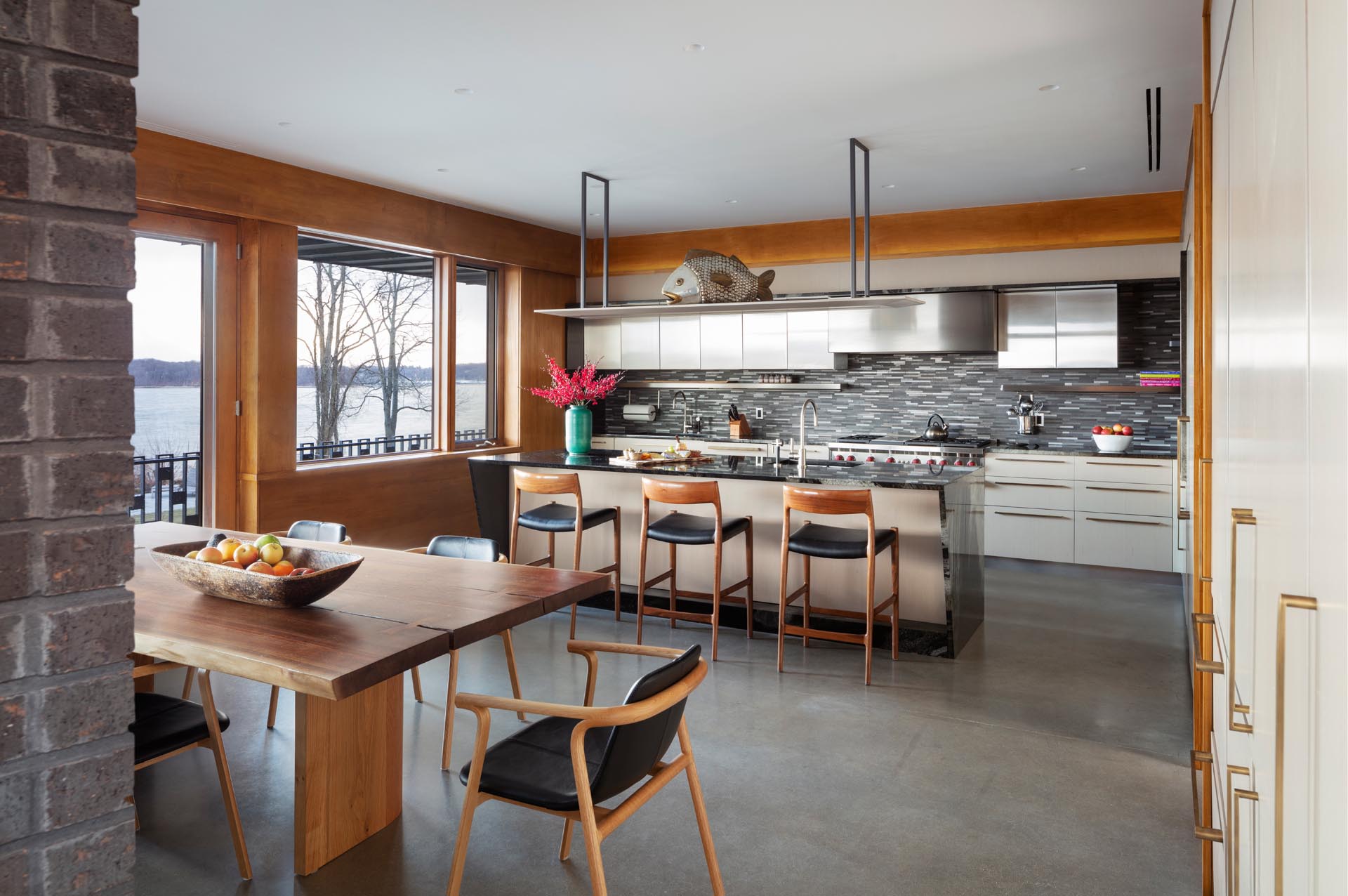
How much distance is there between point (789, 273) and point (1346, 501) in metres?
6.96

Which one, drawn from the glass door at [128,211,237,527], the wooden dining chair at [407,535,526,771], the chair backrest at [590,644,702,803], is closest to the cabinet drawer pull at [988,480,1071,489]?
the wooden dining chair at [407,535,526,771]

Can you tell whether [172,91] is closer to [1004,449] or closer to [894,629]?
[894,629]

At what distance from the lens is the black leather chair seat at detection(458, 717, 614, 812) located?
6.57ft

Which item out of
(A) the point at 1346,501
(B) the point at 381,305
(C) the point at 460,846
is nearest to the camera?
(A) the point at 1346,501

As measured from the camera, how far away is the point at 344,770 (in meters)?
2.58

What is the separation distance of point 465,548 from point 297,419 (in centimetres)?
274

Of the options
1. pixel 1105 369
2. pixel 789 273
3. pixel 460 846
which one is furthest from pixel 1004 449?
pixel 460 846

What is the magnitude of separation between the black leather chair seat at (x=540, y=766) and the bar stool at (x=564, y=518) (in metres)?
2.30

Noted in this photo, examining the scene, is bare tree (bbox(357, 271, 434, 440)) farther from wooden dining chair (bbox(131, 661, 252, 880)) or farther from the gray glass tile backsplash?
wooden dining chair (bbox(131, 661, 252, 880))

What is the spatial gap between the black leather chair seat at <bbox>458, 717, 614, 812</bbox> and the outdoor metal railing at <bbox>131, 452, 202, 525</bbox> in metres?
3.64

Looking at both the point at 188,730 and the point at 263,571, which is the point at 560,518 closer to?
the point at 263,571

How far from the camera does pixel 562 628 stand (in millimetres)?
4988

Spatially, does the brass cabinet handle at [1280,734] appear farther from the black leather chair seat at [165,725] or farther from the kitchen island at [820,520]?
the kitchen island at [820,520]

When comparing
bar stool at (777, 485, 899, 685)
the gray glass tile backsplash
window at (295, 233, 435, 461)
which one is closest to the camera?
bar stool at (777, 485, 899, 685)
